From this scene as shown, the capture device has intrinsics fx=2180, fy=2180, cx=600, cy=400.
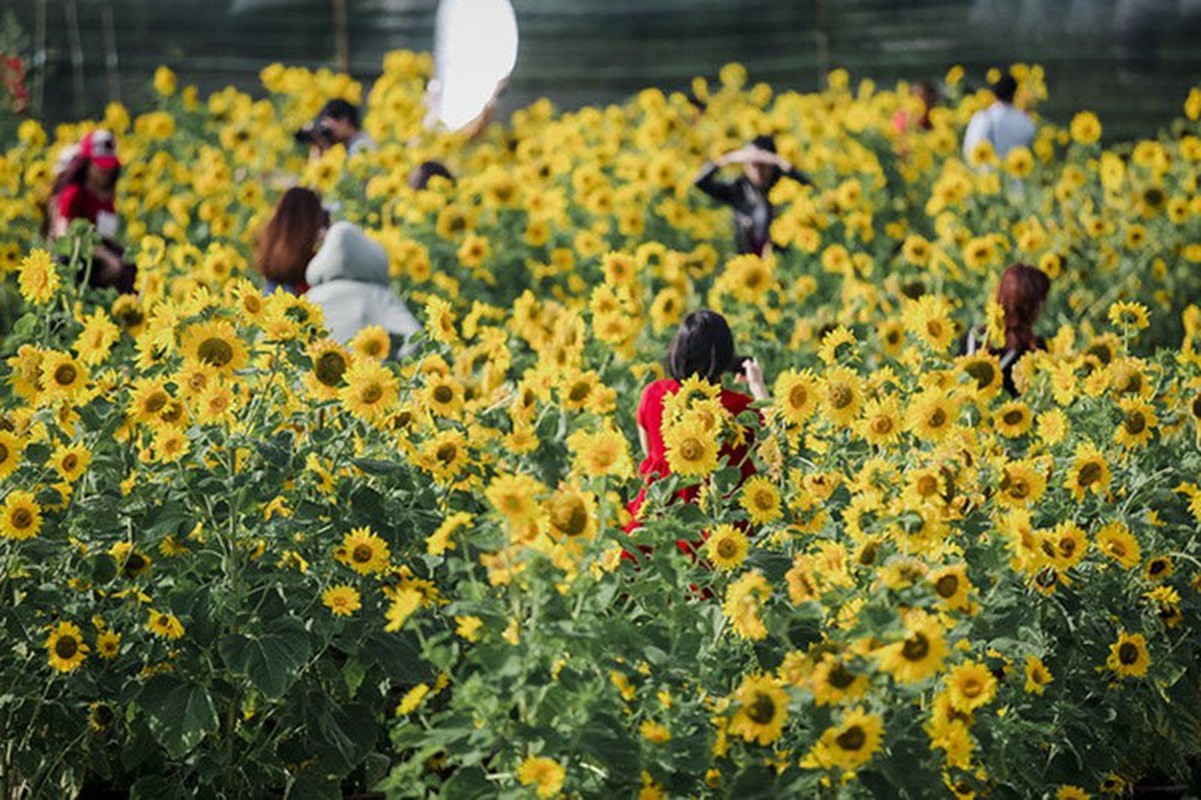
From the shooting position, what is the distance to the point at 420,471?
4.12 meters

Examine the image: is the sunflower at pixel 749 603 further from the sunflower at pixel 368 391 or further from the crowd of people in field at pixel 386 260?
the sunflower at pixel 368 391

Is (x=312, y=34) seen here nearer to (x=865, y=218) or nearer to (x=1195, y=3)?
(x=1195, y=3)

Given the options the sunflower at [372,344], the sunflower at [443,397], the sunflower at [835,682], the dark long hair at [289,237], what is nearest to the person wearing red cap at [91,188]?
the dark long hair at [289,237]

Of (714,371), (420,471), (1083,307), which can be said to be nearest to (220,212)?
(1083,307)

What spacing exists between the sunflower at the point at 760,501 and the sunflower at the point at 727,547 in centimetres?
18

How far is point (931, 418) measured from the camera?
4207 millimetres

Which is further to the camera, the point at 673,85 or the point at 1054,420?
the point at 673,85

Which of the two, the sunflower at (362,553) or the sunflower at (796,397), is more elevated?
the sunflower at (796,397)

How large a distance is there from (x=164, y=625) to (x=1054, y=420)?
75.7 inches

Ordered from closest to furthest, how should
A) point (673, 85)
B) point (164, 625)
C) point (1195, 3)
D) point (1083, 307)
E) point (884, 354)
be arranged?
point (164, 625) < point (884, 354) < point (1083, 307) < point (1195, 3) < point (673, 85)

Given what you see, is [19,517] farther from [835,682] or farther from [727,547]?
[835,682]

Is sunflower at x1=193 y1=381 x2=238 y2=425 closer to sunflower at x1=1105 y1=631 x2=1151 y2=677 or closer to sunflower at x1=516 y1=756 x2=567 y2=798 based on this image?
sunflower at x1=516 y1=756 x2=567 y2=798

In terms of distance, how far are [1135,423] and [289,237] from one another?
284 centimetres

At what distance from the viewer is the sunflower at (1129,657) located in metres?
4.14
